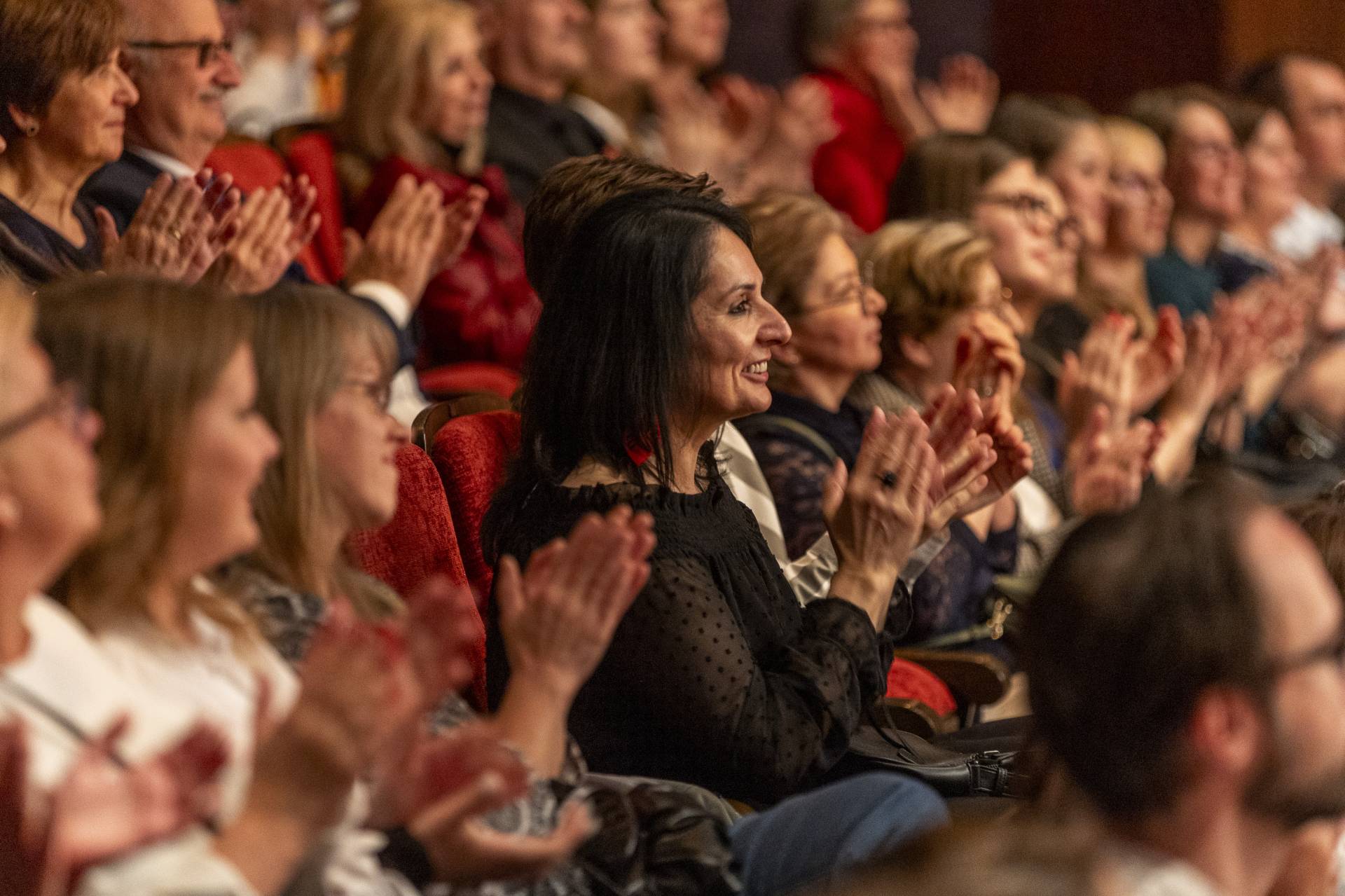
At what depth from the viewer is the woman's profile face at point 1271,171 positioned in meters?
5.05

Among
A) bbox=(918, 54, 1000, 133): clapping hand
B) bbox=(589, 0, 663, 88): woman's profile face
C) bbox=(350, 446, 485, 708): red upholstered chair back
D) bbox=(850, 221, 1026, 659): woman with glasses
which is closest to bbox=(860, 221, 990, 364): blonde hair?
bbox=(850, 221, 1026, 659): woman with glasses

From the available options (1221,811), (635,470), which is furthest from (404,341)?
(1221,811)

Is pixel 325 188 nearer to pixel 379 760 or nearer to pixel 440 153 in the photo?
pixel 440 153

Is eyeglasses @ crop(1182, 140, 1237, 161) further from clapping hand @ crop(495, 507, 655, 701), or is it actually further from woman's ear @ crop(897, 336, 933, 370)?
clapping hand @ crop(495, 507, 655, 701)

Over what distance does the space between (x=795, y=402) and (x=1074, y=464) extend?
64cm

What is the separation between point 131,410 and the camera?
53.9 inches

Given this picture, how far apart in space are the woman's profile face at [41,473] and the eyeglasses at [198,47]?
158 centimetres

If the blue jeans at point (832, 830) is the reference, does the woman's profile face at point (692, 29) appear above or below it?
below

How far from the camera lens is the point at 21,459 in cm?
126

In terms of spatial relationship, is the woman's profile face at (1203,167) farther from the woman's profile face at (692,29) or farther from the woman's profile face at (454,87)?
the woman's profile face at (454,87)

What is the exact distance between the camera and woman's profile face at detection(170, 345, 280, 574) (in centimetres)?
137

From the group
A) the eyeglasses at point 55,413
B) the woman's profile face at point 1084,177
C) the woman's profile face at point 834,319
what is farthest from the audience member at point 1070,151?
the eyeglasses at point 55,413

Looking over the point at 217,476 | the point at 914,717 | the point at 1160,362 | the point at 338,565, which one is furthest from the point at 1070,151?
the point at 217,476

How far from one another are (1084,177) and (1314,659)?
307 centimetres
